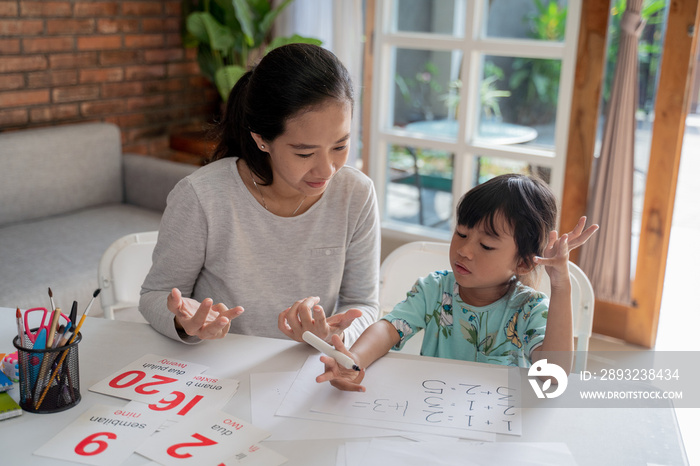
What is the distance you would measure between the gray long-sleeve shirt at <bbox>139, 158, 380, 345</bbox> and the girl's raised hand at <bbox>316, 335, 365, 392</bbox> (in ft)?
0.85

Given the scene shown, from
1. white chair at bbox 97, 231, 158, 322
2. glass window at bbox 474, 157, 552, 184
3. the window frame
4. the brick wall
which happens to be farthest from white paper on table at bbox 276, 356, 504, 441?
the brick wall

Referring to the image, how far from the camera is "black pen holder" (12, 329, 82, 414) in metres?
0.99

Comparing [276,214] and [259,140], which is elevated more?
[259,140]

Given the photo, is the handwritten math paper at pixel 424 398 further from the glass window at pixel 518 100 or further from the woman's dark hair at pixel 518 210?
the glass window at pixel 518 100

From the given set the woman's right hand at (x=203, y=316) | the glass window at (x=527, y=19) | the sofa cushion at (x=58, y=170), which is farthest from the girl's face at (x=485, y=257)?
the sofa cushion at (x=58, y=170)

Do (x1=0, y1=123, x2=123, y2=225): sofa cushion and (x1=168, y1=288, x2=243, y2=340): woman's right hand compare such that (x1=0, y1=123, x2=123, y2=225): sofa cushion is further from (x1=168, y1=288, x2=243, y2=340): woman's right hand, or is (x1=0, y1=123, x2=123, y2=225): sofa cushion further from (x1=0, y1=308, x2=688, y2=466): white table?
(x1=168, y1=288, x2=243, y2=340): woman's right hand

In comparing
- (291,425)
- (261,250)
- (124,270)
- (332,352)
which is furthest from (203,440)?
(124,270)

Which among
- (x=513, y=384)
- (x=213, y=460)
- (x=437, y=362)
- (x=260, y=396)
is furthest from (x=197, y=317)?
(x=513, y=384)

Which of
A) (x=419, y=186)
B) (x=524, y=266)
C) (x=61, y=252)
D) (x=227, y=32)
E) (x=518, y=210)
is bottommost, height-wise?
(x=61, y=252)

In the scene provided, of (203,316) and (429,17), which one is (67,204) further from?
(203,316)

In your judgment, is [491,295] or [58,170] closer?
[491,295]

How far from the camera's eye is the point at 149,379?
1114 millimetres

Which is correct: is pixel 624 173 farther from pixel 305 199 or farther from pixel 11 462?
pixel 11 462

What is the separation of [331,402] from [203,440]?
205mm
